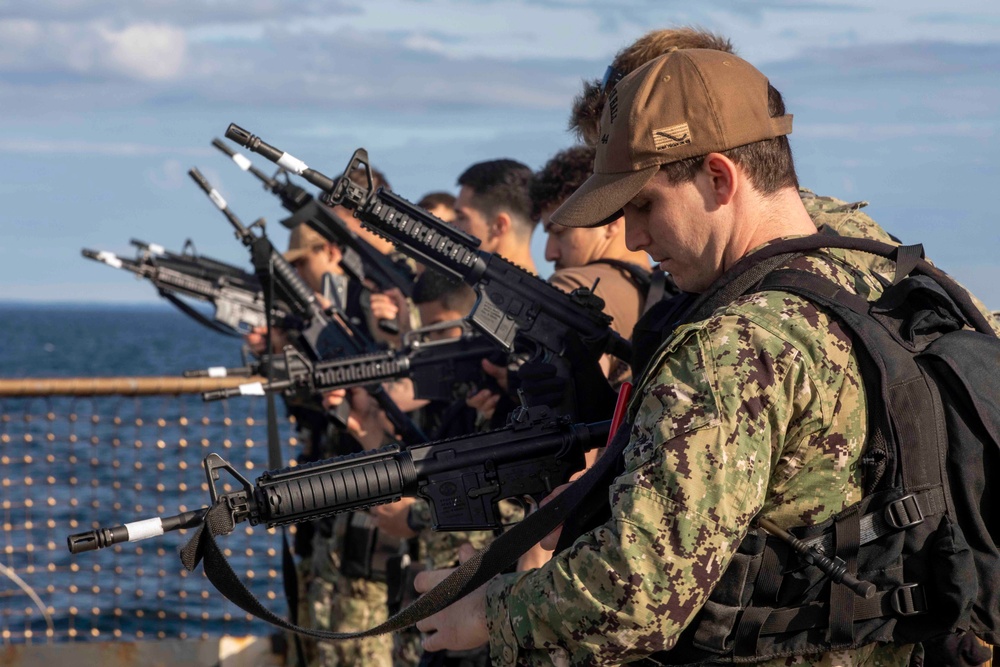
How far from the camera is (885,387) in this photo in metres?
2.08

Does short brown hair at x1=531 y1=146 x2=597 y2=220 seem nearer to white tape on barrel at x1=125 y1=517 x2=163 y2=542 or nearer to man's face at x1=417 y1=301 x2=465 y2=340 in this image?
man's face at x1=417 y1=301 x2=465 y2=340

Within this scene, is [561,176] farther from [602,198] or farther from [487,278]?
[602,198]

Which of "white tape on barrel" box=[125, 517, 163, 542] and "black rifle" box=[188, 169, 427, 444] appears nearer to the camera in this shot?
"white tape on barrel" box=[125, 517, 163, 542]

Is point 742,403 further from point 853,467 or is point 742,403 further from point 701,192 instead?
point 701,192

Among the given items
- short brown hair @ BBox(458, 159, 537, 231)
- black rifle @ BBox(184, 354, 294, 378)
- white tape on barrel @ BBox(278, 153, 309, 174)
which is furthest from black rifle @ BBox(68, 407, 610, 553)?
short brown hair @ BBox(458, 159, 537, 231)

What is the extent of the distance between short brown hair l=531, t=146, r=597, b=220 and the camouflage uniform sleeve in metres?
2.17

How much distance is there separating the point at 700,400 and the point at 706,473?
5.1 inches

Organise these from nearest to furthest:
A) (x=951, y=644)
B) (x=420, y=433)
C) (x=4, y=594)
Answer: (x=951, y=644) < (x=420, y=433) < (x=4, y=594)

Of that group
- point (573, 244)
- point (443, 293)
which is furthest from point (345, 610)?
point (573, 244)

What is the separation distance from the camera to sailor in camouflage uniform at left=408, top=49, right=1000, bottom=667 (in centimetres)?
201

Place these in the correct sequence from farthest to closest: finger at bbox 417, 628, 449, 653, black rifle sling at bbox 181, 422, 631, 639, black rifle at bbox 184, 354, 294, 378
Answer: black rifle at bbox 184, 354, 294, 378, finger at bbox 417, 628, 449, 653, black rifle sling at bbox 181, 422, 631, 639

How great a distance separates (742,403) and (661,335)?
59cm

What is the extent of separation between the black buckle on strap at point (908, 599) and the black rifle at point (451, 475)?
0.97 metres

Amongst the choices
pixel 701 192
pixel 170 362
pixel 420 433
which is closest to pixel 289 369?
pixel 420 433
